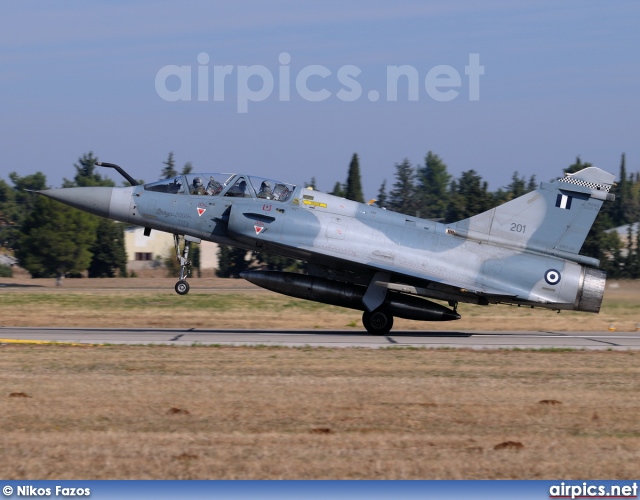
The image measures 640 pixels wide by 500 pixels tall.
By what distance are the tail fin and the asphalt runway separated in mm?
2092

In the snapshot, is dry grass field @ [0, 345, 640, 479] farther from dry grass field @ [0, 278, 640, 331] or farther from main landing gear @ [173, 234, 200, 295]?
dry grass field @ [0, 278, 640, 331]

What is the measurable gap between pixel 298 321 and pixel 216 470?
56.2ft

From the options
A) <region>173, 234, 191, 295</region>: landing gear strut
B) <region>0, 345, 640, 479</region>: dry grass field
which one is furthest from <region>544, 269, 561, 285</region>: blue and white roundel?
<region>173, 234, 191, 295</region>: landing gear strut

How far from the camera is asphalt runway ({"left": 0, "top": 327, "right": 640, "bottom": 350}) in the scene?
687 inches

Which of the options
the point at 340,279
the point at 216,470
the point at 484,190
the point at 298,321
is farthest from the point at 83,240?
the point at 216,470

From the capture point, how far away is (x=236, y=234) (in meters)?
18.8

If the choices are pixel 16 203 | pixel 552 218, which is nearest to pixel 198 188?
pixel 552 218

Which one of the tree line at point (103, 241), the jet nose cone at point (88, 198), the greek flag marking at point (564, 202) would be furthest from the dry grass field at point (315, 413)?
the tree line at point (103, 241)

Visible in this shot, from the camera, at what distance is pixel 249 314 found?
2603 cm

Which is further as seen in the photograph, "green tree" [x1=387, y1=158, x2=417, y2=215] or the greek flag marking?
"green tree" [x1=387, y1=158, x2=417, y2=215]

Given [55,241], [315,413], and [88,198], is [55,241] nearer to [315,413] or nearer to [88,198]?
[88,198]

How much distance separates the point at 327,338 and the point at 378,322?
1.42 meters

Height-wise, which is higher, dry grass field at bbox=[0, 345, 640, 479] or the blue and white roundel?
the blue and white roundel

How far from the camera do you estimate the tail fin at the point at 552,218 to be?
1923 cm
